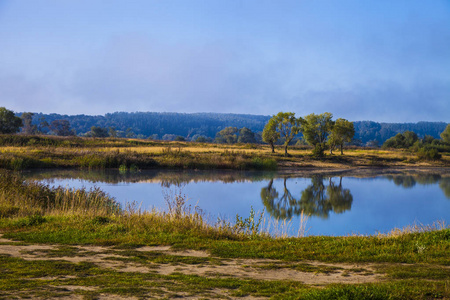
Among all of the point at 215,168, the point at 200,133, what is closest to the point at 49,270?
the point at 215,168

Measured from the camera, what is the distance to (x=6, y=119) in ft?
241

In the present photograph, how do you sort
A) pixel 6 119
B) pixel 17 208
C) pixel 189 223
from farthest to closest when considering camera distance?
pixel 6 119
pixel 17 208
pixel 189 223

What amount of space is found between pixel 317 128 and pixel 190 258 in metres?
58.9

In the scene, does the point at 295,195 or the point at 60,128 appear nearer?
the point at 295,195

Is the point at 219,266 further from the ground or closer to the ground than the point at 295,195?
further from the ground

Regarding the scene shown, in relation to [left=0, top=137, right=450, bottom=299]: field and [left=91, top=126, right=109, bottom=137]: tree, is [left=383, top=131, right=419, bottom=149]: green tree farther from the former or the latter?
[left=0, top=137, right=450, bottom=299]: field

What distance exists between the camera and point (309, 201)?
25516mm

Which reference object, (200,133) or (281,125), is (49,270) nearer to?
(281,125)

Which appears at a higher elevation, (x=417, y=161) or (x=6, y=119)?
(x=6, y=119)

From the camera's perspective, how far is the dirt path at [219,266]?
6.97 m

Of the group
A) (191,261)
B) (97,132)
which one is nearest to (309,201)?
(191,261)

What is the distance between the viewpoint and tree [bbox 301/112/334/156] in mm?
62562

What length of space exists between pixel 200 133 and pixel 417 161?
145 meters

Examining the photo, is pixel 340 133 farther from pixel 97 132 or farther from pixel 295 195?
Result: pixel 97 132
